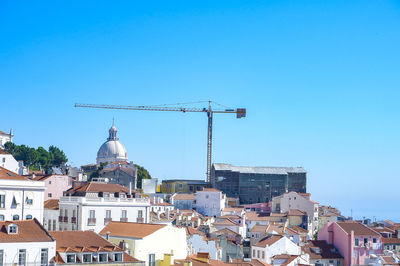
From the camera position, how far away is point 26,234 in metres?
38.1

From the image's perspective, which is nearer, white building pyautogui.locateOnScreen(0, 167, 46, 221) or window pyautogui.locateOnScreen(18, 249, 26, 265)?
window pyautogui.locateOnScreen(18, 249, 26, 265)

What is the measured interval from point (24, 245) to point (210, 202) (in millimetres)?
64697

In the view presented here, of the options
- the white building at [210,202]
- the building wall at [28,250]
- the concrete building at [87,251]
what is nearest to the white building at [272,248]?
the concrete building at [87,251]

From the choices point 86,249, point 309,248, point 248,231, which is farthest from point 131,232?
point 248,231

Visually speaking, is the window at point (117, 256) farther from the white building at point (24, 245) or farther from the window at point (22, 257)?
the window at point (22, 257)

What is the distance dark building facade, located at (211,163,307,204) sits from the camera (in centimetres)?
11819

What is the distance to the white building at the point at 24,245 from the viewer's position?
36438 millimetres

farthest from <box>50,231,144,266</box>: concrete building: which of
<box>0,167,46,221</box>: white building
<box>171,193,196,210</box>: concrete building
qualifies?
<box>171,193,196,210</box>: concrete building

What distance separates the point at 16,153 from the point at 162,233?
77.7 m

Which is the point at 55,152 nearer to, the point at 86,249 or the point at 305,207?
the point at 305,207

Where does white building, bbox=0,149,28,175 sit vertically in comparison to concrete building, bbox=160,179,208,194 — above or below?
above

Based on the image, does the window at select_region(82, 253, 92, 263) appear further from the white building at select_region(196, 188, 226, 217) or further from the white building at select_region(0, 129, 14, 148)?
the white building at select_region(0, 129, 14, 148)

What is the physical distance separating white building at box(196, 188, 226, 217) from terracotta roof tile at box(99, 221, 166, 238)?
52079 millimetres

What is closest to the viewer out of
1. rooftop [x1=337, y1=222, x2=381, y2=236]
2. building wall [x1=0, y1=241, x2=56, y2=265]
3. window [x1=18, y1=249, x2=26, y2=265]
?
building wall [x1=0, y1=241, x2=56, y2=265]
